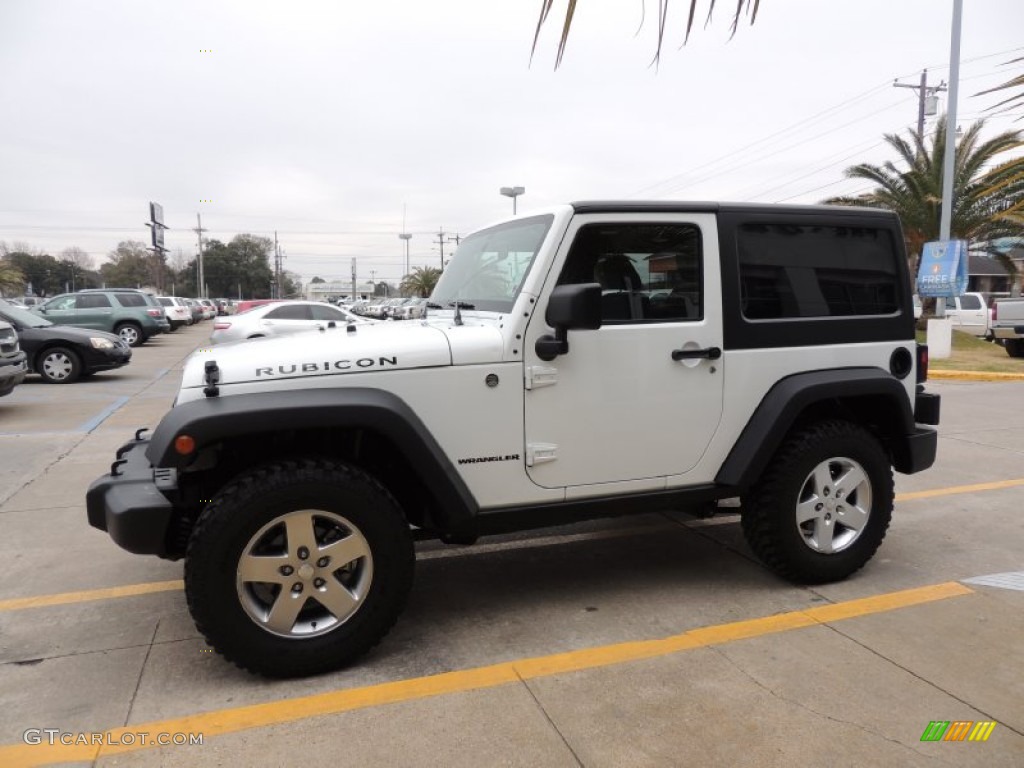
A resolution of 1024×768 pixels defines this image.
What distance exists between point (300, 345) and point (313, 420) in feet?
1.51

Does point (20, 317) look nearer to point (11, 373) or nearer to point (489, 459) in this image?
point (11, 373)

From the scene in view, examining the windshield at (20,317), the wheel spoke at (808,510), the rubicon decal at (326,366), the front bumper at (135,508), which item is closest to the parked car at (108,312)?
the windshield at (20,317)

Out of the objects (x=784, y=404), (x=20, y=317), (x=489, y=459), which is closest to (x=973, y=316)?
(x=784, y=404)

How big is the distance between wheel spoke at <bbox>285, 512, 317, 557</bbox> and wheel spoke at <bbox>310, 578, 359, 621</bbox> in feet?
0.53

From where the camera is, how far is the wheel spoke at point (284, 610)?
2.83 m

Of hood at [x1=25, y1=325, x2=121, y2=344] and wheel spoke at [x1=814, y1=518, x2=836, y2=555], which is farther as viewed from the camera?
hood at [x1=25, y1=325, x2=121, y2=344]

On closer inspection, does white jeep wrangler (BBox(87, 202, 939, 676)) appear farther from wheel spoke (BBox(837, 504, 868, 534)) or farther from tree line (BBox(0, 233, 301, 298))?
tree line (BBox(0, 233, 301, 298))

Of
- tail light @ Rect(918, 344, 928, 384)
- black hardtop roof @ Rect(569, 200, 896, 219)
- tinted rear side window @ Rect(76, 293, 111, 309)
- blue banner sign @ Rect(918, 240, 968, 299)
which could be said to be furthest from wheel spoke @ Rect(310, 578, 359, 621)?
tinted rear side window @ Rect(76, 293, 111, 309)

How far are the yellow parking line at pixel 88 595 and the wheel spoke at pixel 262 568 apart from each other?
3.70 ft

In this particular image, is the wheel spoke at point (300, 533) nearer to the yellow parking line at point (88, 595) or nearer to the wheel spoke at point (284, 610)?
the wheel spoke at point (284, 610)

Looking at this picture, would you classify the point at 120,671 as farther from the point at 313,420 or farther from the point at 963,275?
the point at 963,275

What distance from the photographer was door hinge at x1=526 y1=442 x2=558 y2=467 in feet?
10.5

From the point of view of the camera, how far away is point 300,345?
3086mm

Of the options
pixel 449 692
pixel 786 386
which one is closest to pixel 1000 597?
pixel 786 386
